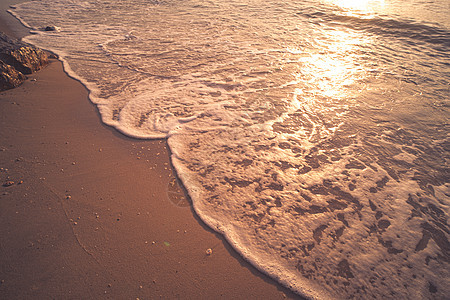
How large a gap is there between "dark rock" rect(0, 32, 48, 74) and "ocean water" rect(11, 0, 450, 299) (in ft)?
1.74

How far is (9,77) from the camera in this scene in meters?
3.71

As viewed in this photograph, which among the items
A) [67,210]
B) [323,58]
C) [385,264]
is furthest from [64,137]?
[323,58]

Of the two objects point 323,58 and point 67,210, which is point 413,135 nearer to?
point 323,58

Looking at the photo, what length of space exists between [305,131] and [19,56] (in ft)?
A: 16.8

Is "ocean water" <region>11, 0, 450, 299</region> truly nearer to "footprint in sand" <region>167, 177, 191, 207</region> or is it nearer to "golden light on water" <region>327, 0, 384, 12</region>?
"footprint in sand" <region>167, 177, 191, 207</region>

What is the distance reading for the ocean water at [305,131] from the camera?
1.92 m

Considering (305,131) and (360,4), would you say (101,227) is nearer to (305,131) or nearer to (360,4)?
(305,131)

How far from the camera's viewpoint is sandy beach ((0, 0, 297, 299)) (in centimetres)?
168

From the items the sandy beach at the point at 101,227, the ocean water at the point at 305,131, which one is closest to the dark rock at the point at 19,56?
the ocean water at the point at 305,131

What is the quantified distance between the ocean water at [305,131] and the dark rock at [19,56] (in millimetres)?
530

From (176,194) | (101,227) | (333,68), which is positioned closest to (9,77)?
(101,227)

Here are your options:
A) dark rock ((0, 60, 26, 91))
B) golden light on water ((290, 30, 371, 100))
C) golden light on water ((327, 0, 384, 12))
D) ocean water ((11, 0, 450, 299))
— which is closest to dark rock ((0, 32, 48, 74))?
dark rock ((0, 60, 26, 91))

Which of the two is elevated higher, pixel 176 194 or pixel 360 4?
pixel 360 4

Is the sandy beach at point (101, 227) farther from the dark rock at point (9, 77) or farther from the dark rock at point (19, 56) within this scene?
the dark rock at point (19, 56)
